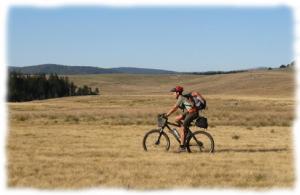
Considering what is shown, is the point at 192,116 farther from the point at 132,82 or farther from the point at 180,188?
the point at 132,82

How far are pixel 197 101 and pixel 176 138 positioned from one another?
57.5 inches

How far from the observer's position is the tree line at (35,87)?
372 feet

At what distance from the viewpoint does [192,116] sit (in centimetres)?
1647

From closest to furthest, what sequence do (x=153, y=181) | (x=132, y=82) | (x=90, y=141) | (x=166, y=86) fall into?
(x=153, y=181) → (x=90, y=141) → (x=166, y=86) → (x=132, y=82)

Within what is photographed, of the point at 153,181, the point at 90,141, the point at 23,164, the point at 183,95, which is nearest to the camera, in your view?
the point at 153,181

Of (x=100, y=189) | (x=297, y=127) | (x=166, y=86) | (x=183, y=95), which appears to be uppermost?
(x=166, y=86)

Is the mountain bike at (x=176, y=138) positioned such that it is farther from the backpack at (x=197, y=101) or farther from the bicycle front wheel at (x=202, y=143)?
the backpack at (x=197, y=101)

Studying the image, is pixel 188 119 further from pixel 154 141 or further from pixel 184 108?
pixel 154 141

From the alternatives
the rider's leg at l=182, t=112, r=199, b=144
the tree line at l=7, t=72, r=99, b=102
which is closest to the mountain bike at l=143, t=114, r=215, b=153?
the rider's leg at l=182, t=112, r=199, b=144

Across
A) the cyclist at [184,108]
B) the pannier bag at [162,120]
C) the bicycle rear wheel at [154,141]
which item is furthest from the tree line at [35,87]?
the cyclist at [184,108]

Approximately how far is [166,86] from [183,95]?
6347 inches

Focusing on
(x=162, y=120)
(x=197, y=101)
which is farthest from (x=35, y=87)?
(x=197, y=101)

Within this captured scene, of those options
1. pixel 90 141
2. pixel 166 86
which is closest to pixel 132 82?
pixel 166 86

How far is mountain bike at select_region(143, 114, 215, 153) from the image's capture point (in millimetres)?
16844
